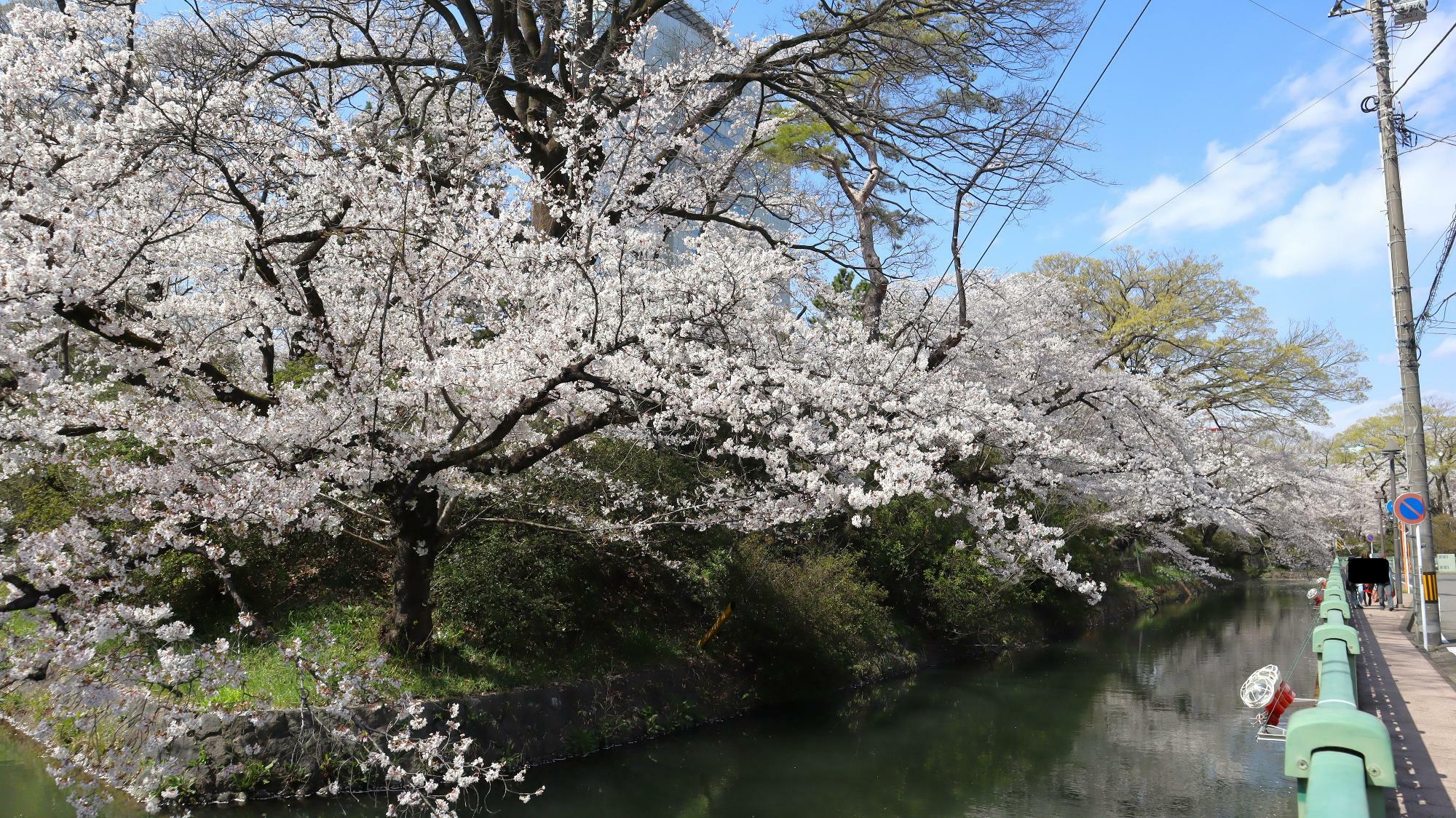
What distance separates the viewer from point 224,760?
283 inches

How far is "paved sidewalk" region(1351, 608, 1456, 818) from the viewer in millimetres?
5832

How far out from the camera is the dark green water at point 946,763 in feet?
25.5

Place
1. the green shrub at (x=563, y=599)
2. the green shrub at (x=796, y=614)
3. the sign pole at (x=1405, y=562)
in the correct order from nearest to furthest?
1. the green shrub at (x=563, y=599)
2. the green shrub at (x=796, y=614)
3. the sign pole at (x=1405, y=562)

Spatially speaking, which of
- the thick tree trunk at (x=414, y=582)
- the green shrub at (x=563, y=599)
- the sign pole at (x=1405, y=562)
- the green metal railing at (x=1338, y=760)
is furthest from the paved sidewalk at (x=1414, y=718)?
the sign pole at (x=1405, y=562)

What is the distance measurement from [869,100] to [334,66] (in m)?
7.03

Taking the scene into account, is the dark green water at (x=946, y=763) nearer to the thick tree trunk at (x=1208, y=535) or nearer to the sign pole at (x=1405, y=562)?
the sign pole at (x=1405, y=562)

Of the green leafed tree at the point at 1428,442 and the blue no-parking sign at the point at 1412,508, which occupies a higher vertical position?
the green leafed tree at the point at 1428,442

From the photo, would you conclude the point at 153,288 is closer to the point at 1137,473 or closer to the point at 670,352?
the point at 670,352

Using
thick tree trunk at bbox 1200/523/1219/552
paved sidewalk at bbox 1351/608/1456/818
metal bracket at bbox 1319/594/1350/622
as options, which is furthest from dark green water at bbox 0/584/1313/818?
thick tree trunk at bbox 1200/523/1219/552

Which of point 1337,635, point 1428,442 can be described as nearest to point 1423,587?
point 1337,635

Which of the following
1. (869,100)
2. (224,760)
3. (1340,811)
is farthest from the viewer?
(869,100)

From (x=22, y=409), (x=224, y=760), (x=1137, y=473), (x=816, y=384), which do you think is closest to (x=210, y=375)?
(x=22, y=409)

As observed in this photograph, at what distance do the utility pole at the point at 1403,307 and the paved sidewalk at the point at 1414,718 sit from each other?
1261mm

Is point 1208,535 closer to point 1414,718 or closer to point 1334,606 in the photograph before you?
point 1414,718
